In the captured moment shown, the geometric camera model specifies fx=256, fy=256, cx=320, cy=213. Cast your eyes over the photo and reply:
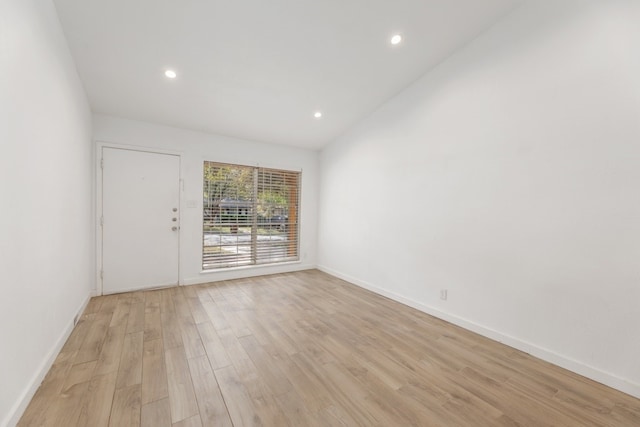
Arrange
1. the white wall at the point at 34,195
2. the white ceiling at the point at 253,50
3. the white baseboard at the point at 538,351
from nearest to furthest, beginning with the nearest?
the white wall at the point at 34,195
the white baseboard at the point at 538,351
the white ceiling at the point at 253,50

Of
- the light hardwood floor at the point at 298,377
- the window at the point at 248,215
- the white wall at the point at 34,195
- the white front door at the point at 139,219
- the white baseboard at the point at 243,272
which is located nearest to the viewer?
the white wall at the point at 34,195

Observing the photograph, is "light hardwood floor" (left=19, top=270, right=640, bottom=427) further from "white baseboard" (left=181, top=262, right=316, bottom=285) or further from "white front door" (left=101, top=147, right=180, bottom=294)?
"white baseboard" (left=181, top=262, right=316, bottom=285)

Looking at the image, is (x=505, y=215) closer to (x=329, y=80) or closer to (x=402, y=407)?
(x=402, y=407)

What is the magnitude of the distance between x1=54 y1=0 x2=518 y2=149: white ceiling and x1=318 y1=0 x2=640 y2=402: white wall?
0.51m

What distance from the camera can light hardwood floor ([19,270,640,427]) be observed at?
156cm

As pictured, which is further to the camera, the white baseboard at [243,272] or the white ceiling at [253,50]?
the white baseboard at [243,272]

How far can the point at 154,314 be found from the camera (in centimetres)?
296

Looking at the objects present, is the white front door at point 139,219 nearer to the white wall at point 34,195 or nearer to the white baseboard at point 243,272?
the white baseboard at point 243,272

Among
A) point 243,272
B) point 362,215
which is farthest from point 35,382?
point 362,215

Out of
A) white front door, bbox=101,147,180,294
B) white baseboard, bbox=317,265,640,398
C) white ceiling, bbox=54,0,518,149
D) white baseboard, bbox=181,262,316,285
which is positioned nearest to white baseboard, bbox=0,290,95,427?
white front door, bbox=101,147,180,294

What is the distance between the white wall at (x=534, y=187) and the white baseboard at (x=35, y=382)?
3503mm

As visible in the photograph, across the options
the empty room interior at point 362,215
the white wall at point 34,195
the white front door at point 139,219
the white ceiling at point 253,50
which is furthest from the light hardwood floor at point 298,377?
the white ceiling at point 253,50

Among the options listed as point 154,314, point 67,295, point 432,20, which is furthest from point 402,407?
point 432,20

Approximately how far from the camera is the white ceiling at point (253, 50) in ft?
7.38
